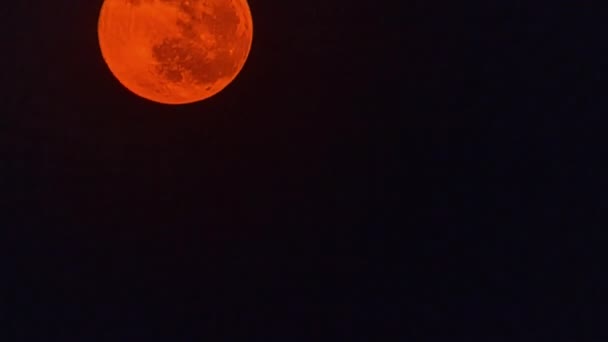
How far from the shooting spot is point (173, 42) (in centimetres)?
206

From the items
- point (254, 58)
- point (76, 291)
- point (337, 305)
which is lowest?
point (337, 305)

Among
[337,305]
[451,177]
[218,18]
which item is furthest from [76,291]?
[451,177]

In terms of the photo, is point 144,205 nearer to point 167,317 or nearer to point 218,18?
point 167,317

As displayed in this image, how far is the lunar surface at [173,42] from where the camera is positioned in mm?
2045

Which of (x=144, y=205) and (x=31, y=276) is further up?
(x=144, y=205)

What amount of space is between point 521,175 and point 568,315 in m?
0.81

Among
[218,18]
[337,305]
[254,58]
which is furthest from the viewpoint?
[337,305]

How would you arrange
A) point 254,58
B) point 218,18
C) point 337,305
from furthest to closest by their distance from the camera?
point 337,305, point 254,58, point 218,18

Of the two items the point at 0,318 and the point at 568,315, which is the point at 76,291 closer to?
the point at 0,318

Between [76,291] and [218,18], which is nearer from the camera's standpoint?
[218,18]

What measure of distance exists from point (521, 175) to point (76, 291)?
2.36 m

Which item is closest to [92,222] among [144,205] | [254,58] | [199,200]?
[144,205]

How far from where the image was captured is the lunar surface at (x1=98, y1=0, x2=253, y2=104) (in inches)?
80.5

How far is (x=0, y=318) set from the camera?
293cm
